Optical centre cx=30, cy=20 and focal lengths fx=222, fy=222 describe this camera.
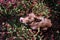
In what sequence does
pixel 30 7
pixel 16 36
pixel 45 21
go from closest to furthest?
pixel 16 36 < pixel 45 21 < pixel 30 7

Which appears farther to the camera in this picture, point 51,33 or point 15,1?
point 15,1

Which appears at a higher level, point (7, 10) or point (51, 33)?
point (7, 10)

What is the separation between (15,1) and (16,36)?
1.02m

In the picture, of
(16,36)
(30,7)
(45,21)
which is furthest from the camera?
(30,7)

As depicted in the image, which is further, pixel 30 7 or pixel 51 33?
pixel 30 7

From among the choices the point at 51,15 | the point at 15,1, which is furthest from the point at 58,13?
the point at 15,1

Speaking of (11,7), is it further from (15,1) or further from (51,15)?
(51,15)

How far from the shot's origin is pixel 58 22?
439cm

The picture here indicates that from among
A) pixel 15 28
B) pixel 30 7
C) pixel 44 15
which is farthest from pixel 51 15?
pixel 15 28

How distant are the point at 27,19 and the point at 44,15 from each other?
362mm

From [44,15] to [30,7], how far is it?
14.3 inches

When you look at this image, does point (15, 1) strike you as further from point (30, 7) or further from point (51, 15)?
point (51, 15)

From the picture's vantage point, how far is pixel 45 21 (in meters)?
4.35

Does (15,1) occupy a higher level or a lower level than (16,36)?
higher
